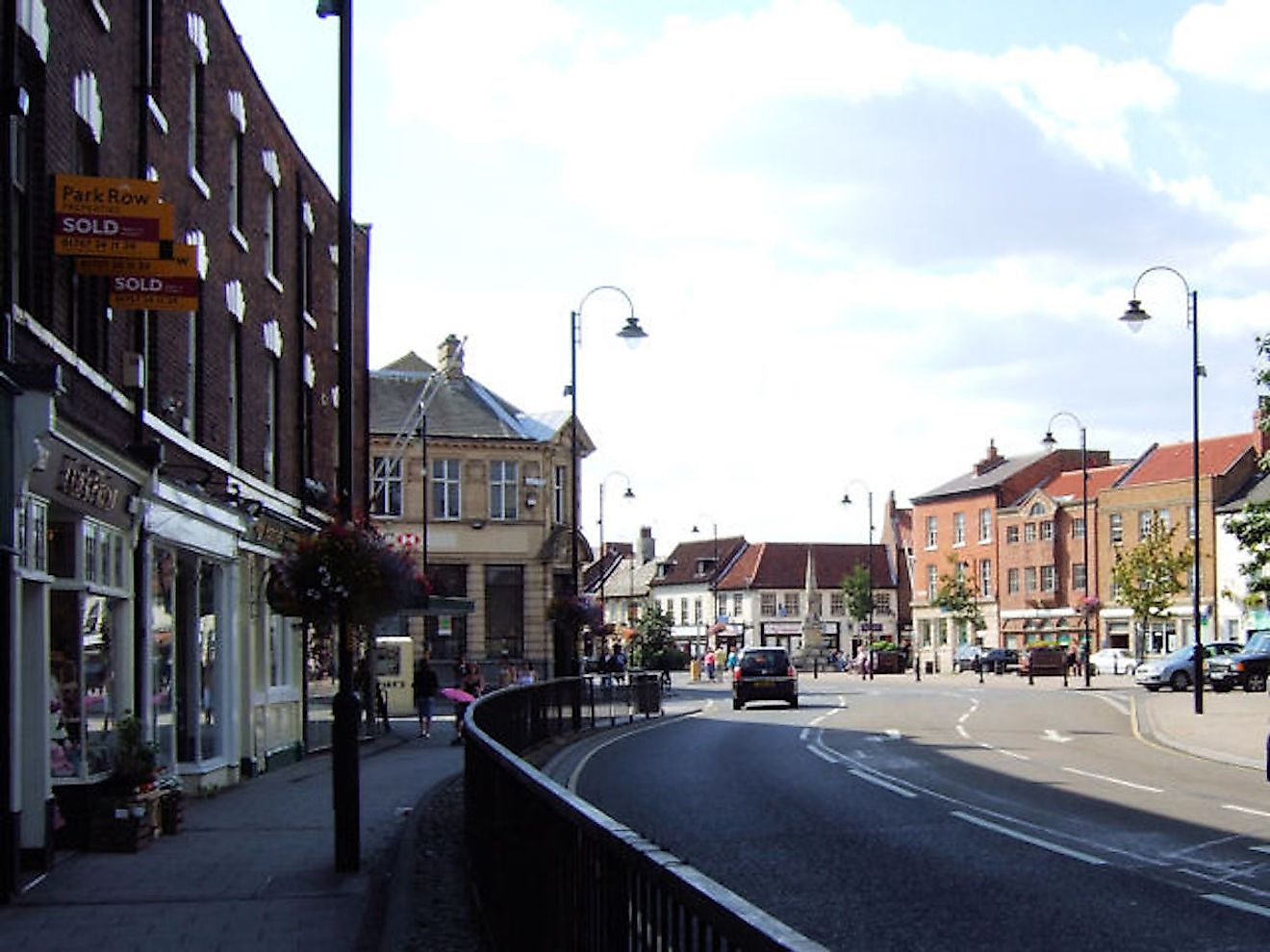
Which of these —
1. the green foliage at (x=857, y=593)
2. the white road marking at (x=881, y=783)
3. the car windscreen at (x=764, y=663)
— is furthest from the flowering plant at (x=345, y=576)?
the green foliage at (x=857, y=593)

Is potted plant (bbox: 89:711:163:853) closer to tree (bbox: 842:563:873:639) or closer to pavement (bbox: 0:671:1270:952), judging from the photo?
pavement (bbox: 0:671:1270:952)

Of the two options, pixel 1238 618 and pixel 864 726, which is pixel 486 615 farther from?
pixel 1238 618

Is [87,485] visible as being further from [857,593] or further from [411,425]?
[857,593]

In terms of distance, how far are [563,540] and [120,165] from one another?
47664mm

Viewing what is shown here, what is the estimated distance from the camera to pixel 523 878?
7.15m

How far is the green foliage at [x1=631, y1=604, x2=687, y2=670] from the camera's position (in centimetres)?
8544

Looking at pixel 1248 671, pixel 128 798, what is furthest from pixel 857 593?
pixel 128 798

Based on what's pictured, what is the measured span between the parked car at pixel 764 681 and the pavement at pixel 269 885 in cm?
2704

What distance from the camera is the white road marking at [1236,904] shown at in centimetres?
1048

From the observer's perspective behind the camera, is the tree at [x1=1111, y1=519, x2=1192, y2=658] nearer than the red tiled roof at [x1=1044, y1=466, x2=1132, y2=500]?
Yes

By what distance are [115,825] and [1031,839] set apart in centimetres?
788

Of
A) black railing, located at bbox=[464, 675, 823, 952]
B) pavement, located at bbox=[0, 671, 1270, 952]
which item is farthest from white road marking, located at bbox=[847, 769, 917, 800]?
black railing, located at bbox=[464, 675, 823, 952]

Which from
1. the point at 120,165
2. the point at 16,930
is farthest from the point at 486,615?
the point at 16,930

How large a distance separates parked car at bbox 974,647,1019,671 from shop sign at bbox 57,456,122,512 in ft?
241
